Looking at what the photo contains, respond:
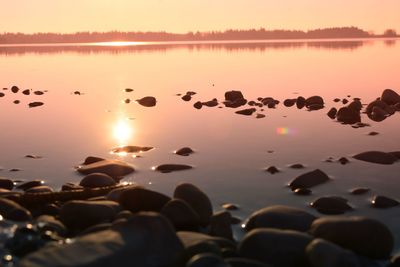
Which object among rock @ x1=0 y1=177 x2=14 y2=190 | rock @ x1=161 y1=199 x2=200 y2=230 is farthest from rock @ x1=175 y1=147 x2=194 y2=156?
rock @ x1=161 y1=199 x2=200 y2=230

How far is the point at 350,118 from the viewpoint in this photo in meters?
18.7

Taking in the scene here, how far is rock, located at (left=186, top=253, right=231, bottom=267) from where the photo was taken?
5.61 m

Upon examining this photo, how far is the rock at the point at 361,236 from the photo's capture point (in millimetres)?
6547

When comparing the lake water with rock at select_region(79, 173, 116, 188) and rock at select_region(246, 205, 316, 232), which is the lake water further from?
rock at select_region(79, 173, 116, 188)

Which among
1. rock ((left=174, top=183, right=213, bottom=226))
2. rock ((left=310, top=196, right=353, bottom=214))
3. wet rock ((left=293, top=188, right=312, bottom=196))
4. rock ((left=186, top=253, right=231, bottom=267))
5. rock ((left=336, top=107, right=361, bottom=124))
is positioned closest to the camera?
rock ((left=186, top=253, right=231, bottom=267))

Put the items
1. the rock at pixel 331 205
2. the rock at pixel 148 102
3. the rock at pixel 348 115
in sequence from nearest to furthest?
the rock at pixel 331 205 < the rock at pixel 348 115 < the rock at pixel 148 102

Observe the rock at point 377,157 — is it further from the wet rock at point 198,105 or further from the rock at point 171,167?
the wet rock at point 198,105

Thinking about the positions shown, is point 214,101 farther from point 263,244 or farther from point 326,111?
point 263,244

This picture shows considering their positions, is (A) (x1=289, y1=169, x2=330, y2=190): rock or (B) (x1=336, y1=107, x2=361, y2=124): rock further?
(B) (x1=336, y1=107, x2=361, y2=124): rock

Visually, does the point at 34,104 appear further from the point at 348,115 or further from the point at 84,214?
the point at 84,214

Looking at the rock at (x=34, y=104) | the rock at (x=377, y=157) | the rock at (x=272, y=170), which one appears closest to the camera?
the rock at (x=272, y=170)

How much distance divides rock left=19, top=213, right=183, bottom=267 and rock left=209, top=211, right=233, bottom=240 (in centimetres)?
116

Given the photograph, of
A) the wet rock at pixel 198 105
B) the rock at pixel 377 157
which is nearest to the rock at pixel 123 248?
the rock at pixel 377 157

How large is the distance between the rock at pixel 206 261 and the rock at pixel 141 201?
2152 mm
